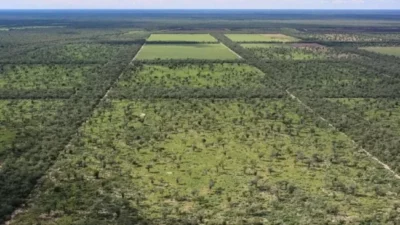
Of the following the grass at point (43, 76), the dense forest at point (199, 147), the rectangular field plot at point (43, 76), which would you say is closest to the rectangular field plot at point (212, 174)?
the dense forest at point (199, 147)

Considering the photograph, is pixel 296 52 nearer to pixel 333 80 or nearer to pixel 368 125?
pixel 333 80

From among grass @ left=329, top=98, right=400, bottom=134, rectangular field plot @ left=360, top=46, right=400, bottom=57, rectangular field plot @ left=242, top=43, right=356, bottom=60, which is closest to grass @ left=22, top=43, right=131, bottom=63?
rectangular field plot @ left=242, top=43, right=356, bottom=60

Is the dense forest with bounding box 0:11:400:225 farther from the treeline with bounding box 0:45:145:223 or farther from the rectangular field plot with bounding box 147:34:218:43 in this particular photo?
the rectangular field plot with bounding box 147:34:218:43

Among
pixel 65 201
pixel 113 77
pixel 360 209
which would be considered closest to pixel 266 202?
pixel 360 209

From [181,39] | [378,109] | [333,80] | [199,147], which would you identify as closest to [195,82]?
[333,80]

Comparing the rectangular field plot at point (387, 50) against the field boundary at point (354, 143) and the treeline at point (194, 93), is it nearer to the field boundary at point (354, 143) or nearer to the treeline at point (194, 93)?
the treeline at point (194, 93)

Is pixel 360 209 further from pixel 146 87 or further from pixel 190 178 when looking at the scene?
pixel 146 87
